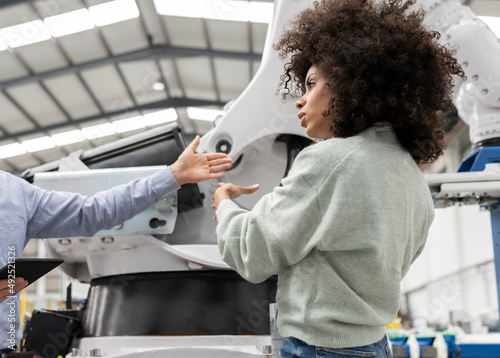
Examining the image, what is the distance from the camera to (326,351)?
977mm

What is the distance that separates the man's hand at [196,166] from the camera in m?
1.80

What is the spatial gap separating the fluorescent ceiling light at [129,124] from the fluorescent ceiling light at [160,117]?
0.54 ft

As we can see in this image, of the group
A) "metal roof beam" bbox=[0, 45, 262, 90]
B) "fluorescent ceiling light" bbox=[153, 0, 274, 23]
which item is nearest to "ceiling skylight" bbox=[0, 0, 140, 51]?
"fluorescent ceiling light" bbox=[153, 0, 274, 23]

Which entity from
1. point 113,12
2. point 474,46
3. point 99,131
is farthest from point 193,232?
point 99,131

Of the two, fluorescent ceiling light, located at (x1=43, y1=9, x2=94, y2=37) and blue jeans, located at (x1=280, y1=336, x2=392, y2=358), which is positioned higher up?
fluorescent ceiling light, located at (x1=43, y1=9, x2=94, y2=37)

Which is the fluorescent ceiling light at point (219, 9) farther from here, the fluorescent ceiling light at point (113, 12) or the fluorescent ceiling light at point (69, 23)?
the fluorescent ceiling light at point (69, 23)

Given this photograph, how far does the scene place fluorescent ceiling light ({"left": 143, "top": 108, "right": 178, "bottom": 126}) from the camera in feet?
44.7

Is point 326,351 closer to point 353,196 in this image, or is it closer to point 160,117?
point 353,196

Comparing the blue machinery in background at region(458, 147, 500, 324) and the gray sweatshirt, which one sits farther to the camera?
the blue machinery in background at region(458, 147, 500, 324)

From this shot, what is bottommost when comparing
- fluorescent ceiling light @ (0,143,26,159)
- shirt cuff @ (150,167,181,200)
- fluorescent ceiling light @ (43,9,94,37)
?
shirt cuff @ (150,167,181,200)

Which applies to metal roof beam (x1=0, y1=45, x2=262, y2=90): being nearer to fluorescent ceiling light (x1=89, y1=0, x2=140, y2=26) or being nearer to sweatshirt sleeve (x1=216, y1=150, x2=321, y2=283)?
fluorescent ceiling light (x1=89, y1=0, x2=140, y2=26)

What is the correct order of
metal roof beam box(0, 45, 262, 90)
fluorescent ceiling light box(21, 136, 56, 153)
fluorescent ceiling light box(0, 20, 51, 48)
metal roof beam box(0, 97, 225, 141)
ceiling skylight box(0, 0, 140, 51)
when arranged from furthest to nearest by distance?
fluorescent ceiling light box(21, 136, 56, 153), metal roof beam box(0, 97, 225, 141), metal roof beam box(0, 45, 262, 90), ceiling skylight box(0, 0, 140, 51), fluorescent ceiling light box(0, 20, 51, 48)

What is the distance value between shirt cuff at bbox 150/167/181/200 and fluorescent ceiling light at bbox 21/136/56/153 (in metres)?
11.5

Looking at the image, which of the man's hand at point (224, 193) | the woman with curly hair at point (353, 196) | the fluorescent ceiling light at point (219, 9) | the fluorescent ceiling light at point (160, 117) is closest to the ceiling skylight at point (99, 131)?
the fluorescent ceiling light at point (160, 117)
